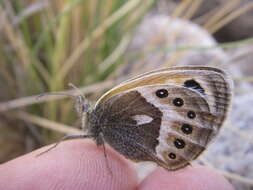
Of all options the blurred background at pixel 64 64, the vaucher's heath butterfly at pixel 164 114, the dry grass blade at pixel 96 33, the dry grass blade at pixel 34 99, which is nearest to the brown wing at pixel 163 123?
the vaucher's heath butterfly at pixel 164 114

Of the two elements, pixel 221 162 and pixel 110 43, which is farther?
pixel 110 43

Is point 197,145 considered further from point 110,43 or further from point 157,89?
point 110,43

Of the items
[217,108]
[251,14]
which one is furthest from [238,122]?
[251,14]

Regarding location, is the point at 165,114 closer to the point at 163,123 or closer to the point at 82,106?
the point at 163,123

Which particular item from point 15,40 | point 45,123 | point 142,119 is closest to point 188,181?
point 142,119

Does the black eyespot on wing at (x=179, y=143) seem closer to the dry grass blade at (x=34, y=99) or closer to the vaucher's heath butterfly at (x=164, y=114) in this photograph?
the vaucher's heath butterfly at (x=164, y=114)

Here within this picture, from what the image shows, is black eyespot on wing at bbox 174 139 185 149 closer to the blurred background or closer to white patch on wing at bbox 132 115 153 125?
white patch on wing at bbox 132 115 153 125

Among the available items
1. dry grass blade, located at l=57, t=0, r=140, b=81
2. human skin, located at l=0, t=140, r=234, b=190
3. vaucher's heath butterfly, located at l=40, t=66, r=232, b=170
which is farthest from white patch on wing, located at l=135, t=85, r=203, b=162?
dry grass blade, located at l=57, t=0, r=140, b=81
